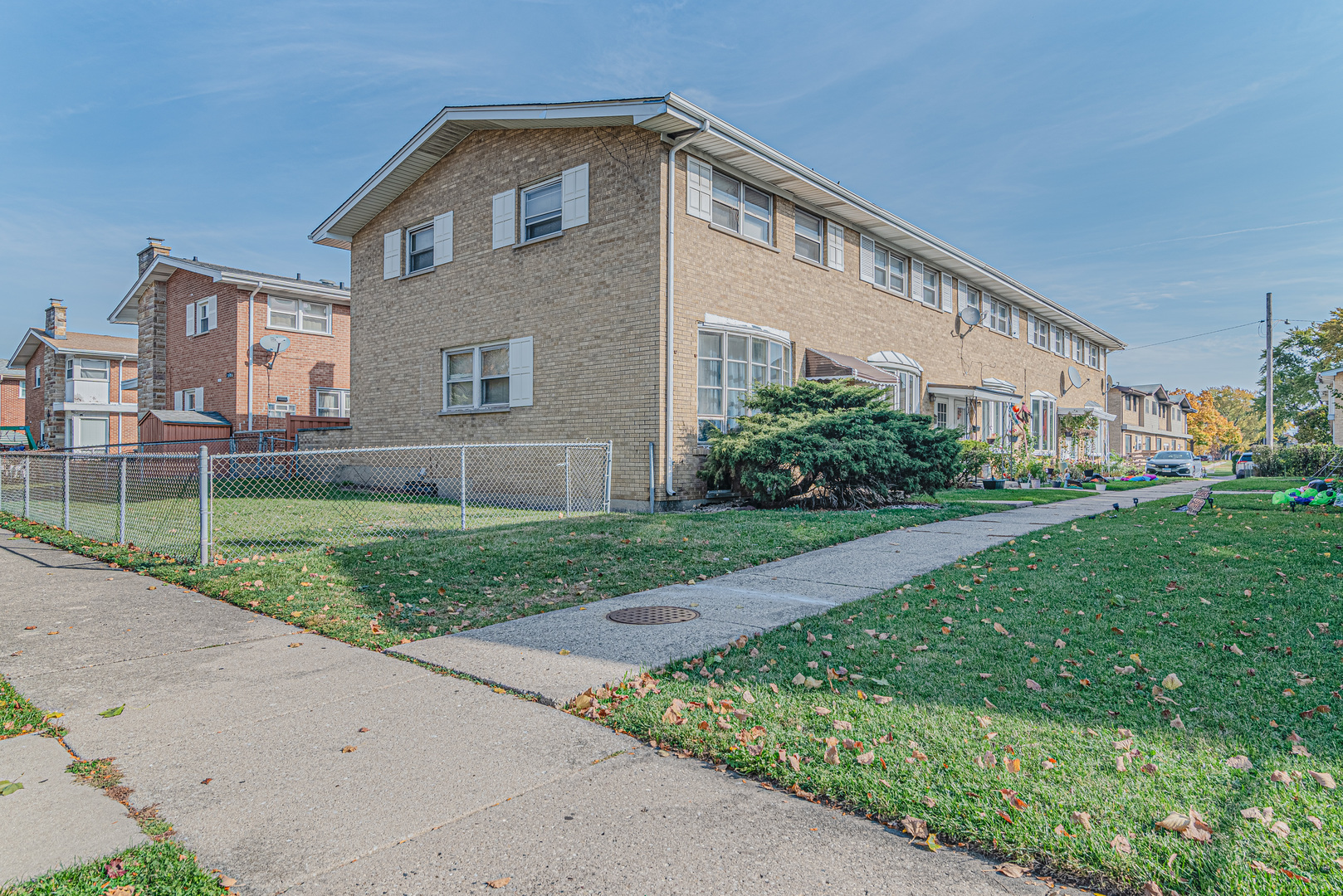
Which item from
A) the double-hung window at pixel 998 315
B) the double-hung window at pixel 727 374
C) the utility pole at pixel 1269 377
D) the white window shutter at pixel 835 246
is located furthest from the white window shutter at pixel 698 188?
the utility pole at pixel 1269 377

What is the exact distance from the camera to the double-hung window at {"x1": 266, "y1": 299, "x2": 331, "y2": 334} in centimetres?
2398

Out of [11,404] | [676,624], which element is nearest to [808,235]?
[676,624]

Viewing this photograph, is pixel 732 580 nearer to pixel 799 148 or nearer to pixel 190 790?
pixel 190 790

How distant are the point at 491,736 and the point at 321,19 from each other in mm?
11331

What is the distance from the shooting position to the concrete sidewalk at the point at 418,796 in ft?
7.41

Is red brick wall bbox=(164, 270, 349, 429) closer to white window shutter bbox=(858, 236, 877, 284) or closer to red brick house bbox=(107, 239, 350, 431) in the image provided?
red brick house bbox=(107, 239, 350, 431)

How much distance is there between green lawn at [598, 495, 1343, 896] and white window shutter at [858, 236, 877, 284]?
11.7 meters

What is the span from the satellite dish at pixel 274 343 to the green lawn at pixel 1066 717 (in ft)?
73.4

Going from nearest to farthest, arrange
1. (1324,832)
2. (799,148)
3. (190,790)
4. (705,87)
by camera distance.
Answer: (1324,832) → (190,790) → (705,87) → (799,148)

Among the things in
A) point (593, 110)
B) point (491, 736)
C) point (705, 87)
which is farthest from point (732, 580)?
point (705, 87)

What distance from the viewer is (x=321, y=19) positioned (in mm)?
10703

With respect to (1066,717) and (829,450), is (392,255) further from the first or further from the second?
(1066,717)

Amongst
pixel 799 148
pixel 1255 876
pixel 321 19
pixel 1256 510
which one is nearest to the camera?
pixel 1255 876

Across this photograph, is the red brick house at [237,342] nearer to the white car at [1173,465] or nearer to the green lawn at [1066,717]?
the green lawn at [1066,717]
